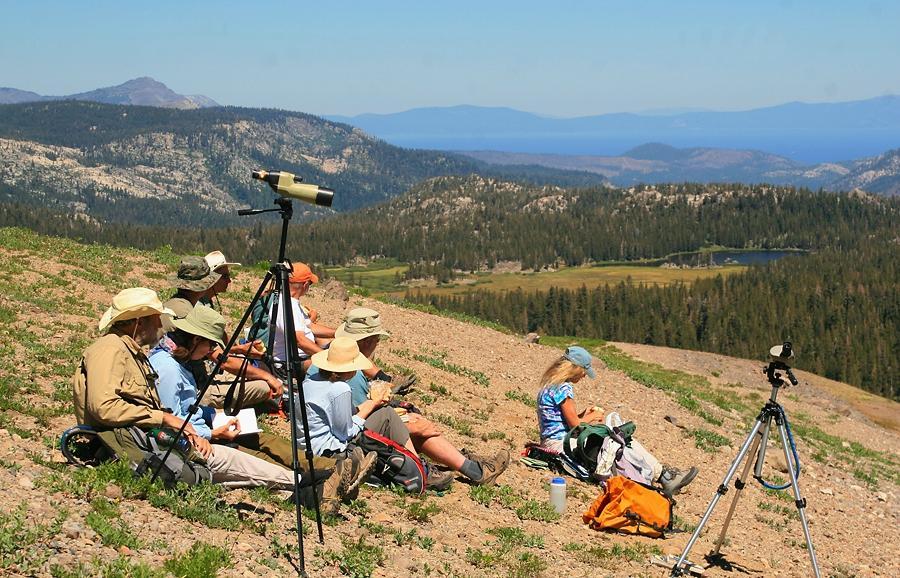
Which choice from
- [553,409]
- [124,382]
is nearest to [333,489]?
[124,382]

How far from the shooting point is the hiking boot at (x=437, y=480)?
12.0 m

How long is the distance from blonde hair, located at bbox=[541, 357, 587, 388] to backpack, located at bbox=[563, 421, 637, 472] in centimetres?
83

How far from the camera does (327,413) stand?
35.6ft

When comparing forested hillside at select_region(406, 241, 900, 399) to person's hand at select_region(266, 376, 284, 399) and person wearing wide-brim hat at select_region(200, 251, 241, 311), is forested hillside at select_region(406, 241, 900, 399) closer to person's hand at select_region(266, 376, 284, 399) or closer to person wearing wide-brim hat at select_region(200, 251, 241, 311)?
person wearing wide-brim hat at select_region(200, 251, 241, 311)

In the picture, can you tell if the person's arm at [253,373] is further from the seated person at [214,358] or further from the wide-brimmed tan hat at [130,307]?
the wide-brimmed tan hat at [130,307]

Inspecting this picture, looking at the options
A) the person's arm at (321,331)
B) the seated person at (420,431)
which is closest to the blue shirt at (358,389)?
the seated person at (420,431)

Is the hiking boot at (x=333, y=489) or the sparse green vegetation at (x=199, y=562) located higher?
the sparse green vegetation at (x=199, y=562)

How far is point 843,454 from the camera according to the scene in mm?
26328

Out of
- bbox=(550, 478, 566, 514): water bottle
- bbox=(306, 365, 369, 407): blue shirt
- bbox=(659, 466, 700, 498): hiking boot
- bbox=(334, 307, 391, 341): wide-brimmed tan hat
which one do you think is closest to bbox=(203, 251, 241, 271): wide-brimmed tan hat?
bbox=(334, 307, 391, 341): wide-brimmed tan hat

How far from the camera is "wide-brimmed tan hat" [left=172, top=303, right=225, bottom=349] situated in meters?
10.5

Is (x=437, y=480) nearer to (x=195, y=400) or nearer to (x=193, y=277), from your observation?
(x=195, y=400)

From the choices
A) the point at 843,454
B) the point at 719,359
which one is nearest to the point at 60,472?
the point at 843,454

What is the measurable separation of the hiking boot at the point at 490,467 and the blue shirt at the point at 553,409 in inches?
64.3

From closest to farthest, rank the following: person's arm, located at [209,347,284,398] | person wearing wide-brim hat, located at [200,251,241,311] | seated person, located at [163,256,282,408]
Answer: seated person, located at [163,256,282,408], person's arm, located at [209,347,284,398], person wearing wide-brim hat, located at [200,251,241,311]
